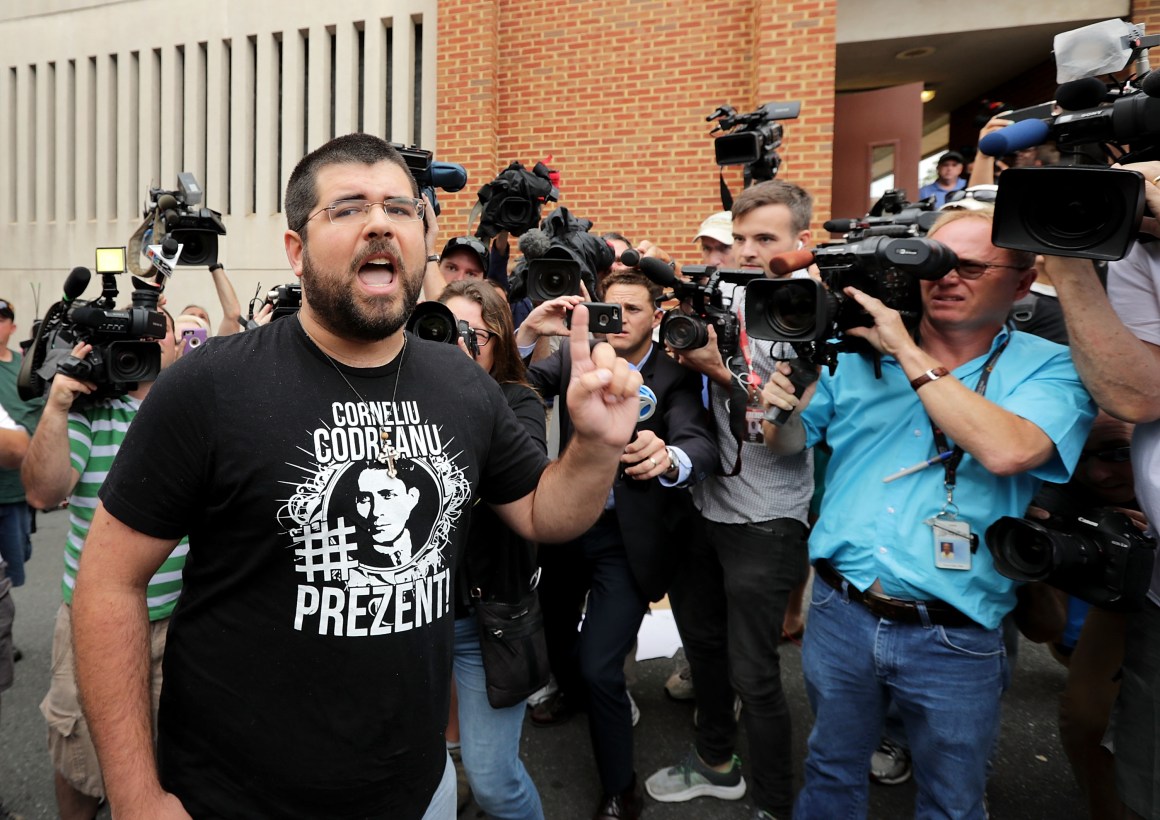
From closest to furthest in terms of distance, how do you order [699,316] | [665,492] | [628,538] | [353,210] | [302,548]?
[302,548] → [353,210] → [699,316] → [628,538] → [665,492]

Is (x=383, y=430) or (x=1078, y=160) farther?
(x=1078, y=160)

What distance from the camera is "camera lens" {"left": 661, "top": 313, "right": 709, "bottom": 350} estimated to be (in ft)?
8.08

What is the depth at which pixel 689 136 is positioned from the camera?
710 centimetres

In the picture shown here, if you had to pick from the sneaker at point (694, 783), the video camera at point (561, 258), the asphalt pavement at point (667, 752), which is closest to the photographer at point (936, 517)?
the sneaker at point (694, 783)

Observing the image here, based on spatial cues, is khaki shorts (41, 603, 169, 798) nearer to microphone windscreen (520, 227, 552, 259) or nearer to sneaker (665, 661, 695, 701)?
microphone windscreen (520, 227, 552, 259)

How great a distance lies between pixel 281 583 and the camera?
53.9 inches

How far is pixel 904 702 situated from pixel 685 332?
1250mm

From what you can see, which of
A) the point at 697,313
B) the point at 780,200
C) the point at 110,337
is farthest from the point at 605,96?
the point at 110,337

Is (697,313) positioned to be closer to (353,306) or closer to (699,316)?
(699,316)

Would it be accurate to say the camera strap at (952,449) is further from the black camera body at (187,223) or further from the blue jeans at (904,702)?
the black camera body at (187,223)

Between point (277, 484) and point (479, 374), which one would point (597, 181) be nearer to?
point (479, 374)

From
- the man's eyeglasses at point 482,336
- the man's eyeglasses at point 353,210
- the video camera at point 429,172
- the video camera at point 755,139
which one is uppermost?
the video camera at point 755,139

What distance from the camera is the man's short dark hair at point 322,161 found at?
1.50m

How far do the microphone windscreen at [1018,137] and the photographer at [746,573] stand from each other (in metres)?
0.85
